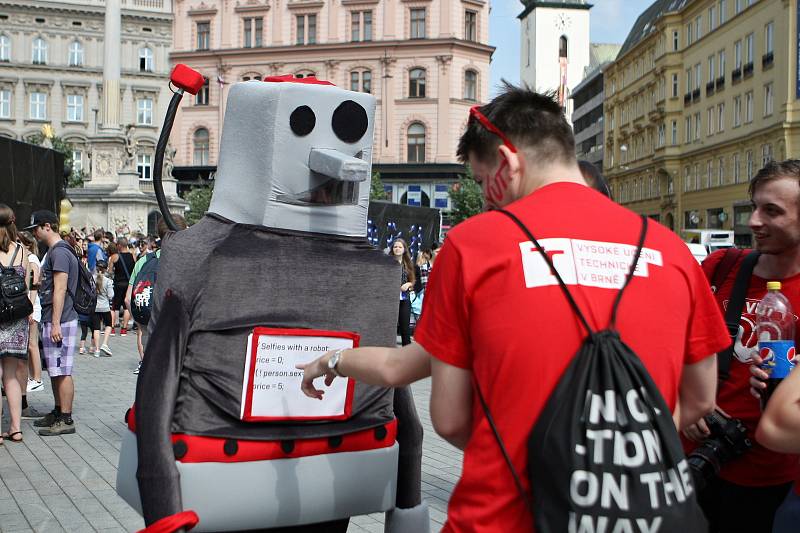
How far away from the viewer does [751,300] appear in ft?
10.9

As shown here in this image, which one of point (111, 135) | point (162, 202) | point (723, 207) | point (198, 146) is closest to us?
point (162, 202)

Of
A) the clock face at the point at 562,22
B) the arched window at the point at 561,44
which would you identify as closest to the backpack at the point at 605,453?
the arched window at the point at 561,44

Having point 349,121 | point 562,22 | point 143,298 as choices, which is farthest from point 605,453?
point 562,22

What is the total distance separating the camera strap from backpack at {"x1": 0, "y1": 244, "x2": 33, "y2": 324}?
18.6 feet

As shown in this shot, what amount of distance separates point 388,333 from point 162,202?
1.04m

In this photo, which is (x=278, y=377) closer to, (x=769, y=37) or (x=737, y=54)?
(x=769, y=37)

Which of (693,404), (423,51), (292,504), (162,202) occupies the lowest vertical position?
(292,504)

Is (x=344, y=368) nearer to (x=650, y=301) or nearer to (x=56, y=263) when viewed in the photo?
(x=650, y=301)

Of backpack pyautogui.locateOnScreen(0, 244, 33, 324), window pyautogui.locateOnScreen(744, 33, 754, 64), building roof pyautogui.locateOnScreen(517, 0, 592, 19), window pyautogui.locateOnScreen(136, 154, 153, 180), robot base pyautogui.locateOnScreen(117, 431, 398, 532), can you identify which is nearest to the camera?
robot base pyautogui.locateOnScreen(117, 431, 398, 532)

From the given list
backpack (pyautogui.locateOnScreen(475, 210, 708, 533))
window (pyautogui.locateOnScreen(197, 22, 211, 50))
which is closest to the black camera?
backpack (pyautogui.locateOnScreen(475, 210, 708, 533))

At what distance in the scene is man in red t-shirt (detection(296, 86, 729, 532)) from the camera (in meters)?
1.95

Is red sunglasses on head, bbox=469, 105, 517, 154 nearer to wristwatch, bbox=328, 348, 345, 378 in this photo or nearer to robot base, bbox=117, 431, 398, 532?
wristwatch, bbox=328, 348, 345, 378

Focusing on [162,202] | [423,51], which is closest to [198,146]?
[423,51]

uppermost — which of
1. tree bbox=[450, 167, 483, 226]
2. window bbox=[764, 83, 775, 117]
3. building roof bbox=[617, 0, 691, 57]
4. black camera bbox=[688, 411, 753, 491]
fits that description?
building roof bbox=[617, 0, 691, 57]
